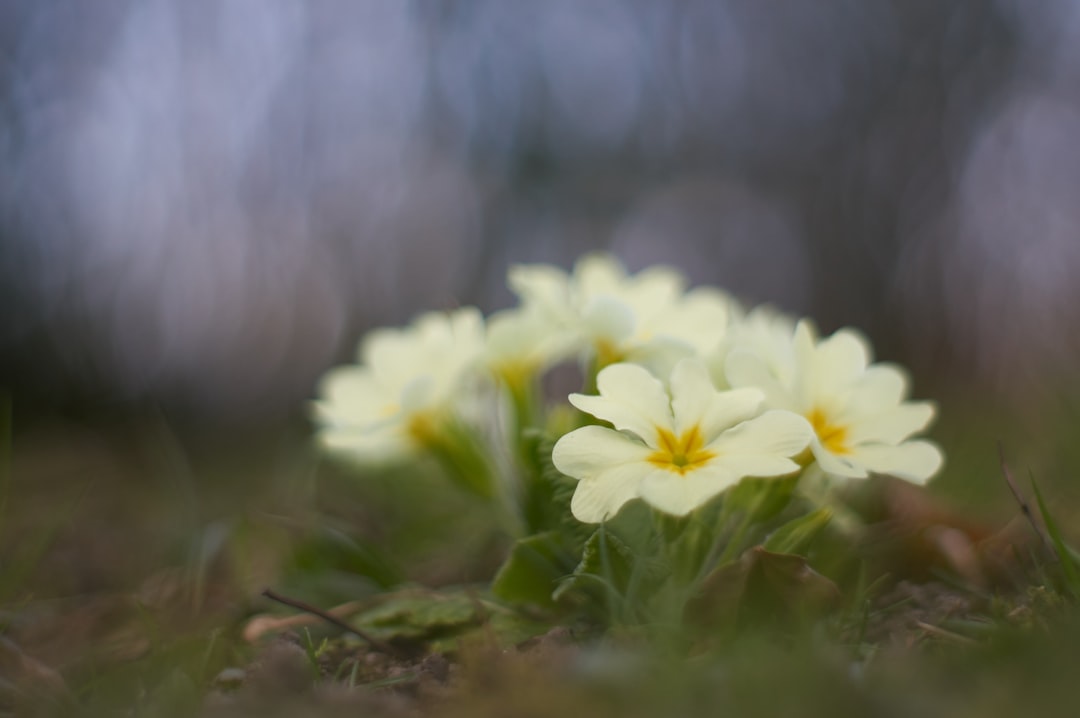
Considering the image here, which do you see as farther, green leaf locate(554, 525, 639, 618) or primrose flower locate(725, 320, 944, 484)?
primrose flower locate(725, 320, 944, 484)

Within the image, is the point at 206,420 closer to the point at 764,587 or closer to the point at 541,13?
the point at 541,13

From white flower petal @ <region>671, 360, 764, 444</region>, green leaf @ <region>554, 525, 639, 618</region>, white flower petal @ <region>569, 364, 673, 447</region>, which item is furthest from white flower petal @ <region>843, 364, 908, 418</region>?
green leaf @ <region>554, 525, 639, 618</region>

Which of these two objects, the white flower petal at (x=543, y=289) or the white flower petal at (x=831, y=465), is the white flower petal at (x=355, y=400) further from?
the white flower petal at (x=831, y=465)

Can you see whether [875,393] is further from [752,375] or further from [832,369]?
[752,375]

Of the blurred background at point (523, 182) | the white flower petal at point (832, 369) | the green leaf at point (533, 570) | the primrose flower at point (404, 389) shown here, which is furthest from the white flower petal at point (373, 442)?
the blurred background at point (523, 182)

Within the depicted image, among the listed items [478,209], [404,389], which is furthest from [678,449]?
[478,209]

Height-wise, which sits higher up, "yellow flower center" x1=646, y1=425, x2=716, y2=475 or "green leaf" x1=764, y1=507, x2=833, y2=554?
"yellow flower center" x1=646, y1=425, x2=716, y2=475

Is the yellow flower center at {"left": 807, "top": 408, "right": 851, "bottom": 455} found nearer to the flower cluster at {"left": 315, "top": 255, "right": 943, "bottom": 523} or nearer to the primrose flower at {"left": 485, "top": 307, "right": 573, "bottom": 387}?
the flower cluster at {"left": 315, "top": 255, "right": 943, "bottom": 523}
